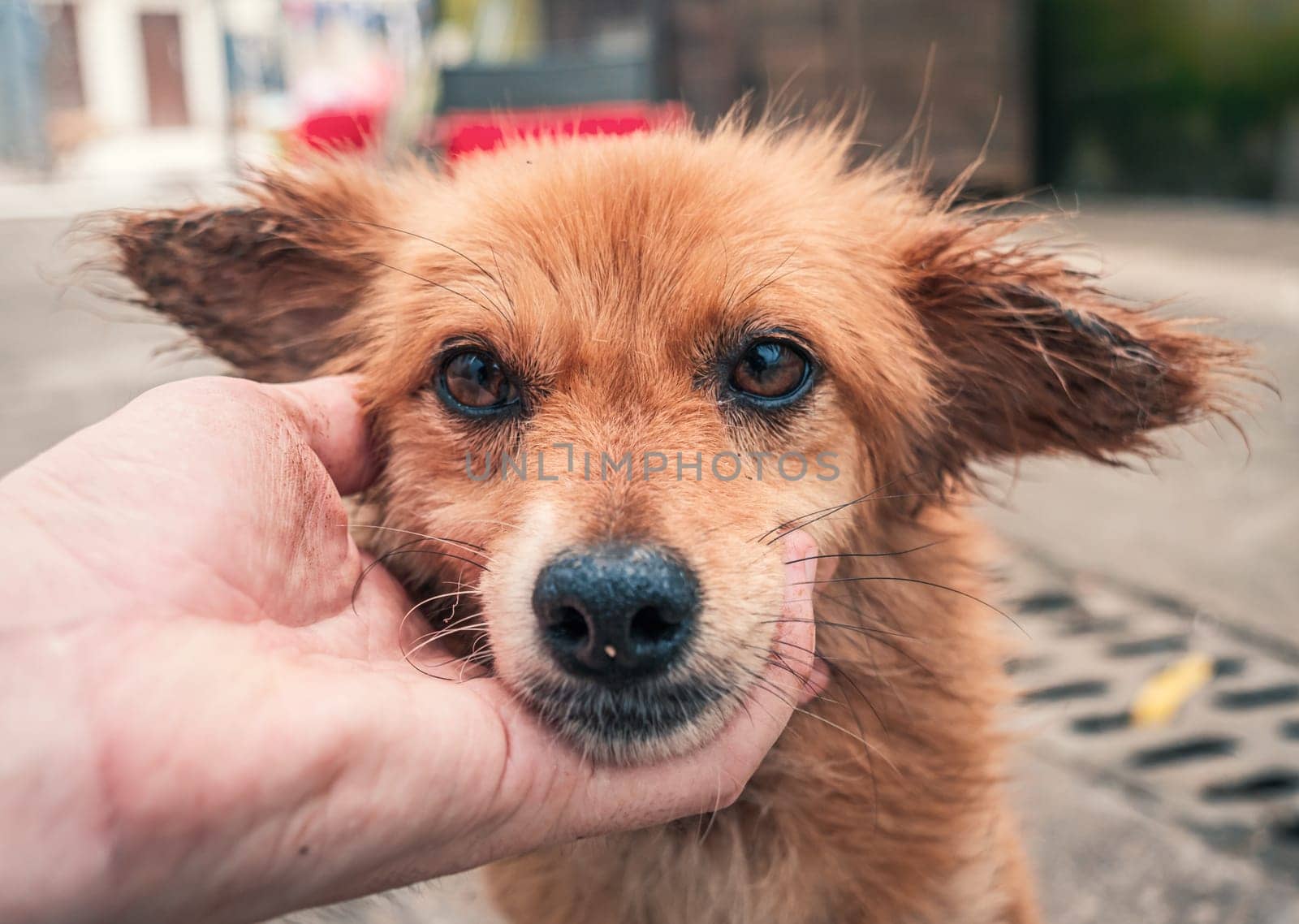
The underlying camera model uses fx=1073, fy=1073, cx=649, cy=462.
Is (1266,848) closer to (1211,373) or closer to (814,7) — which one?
(1211,373)

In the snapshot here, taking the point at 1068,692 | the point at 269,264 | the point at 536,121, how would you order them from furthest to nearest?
1. the point at 536,121
2. the point at 1068,692
3. the point at 269,264

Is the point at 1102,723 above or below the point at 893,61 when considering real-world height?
below

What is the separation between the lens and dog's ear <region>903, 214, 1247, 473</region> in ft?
6.92

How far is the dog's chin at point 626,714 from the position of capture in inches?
64.2

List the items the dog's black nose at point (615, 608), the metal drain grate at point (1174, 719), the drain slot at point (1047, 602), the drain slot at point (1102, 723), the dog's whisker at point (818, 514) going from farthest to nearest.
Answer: the drain slot at point (1047, 602), the drain slot at point (1102, 723), the metal drain grate at point (1174, 719), the dog's whisker at point (818, 514), the dog's black nose at point (615, 608)

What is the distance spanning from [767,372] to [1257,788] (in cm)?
215

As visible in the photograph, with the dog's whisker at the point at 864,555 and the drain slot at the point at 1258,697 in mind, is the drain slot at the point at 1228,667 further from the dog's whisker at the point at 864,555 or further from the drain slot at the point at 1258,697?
the dog's whisker at the point at 864,555

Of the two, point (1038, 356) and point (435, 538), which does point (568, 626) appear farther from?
point (1038, 356)

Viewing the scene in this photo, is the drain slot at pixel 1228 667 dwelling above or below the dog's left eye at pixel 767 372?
below

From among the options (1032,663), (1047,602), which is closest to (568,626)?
(1032,663)

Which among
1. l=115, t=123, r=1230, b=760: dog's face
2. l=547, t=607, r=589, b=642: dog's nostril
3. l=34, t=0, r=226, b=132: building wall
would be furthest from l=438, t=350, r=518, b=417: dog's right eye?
l=34, t=0, r=226, b=132: building wall

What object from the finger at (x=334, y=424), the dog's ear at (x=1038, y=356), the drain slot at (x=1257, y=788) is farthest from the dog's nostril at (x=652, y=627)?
the drain slot at (x=1257, y=788)

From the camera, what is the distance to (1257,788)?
9.98ft

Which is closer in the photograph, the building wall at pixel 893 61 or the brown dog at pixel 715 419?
the brown dog at pixel 715 419
